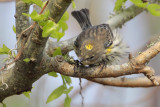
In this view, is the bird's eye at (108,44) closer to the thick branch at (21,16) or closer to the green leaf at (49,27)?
the thick branch at (21,16)

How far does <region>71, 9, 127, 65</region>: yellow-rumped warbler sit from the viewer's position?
228 cm

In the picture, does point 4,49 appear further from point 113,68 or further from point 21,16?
point 113,68

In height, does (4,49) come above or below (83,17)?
above

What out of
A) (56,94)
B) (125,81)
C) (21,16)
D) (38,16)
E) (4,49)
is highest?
(38,16)

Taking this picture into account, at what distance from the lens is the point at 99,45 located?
2.41 m

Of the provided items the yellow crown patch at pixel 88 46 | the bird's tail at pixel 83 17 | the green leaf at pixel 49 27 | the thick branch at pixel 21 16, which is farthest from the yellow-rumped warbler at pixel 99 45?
the green leaf at pixel 49 27

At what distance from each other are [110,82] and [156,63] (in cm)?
→ 51

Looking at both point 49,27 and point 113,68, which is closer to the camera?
point 49,27

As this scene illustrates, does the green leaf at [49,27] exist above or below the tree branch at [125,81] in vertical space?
above

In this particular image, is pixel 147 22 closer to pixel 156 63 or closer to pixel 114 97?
pixel 114 97

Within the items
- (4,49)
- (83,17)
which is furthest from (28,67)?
(83,17)

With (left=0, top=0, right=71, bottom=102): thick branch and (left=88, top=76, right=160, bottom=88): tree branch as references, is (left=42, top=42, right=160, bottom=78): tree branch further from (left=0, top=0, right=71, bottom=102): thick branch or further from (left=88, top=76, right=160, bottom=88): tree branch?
(left=88, top=76, right=160, bottom=88): tree branch

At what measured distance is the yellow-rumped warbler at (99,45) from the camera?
2.28 m

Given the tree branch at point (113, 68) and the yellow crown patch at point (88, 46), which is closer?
the tree branch at point (113, 68)
